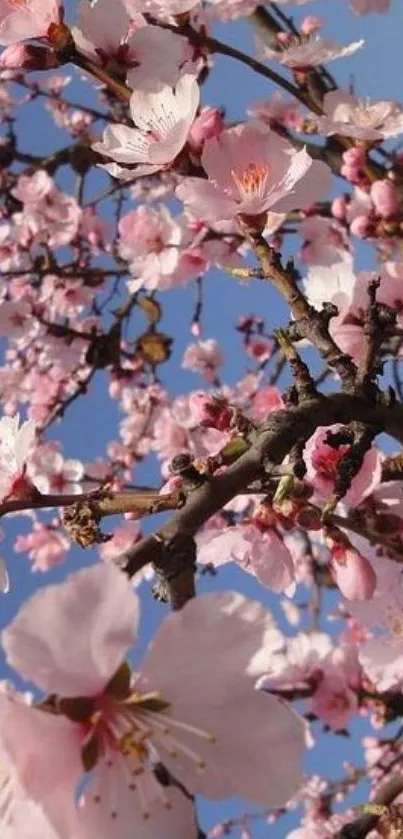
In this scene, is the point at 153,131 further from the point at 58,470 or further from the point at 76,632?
the point at 58,470

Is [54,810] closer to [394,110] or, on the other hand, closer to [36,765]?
[36,765]

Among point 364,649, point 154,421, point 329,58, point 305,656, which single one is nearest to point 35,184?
point 154,421

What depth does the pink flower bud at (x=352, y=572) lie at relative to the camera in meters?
1.48

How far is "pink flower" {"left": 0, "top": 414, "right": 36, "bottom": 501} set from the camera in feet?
4.71

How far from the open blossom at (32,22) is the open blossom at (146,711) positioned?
133 centimetres

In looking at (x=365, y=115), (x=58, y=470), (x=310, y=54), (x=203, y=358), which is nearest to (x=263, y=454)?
(x=365, y=115)

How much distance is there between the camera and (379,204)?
2645mm

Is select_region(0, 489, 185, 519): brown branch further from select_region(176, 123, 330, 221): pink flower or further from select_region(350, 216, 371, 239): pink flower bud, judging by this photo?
select_region(350, 216, 371, 239): pink flower bud

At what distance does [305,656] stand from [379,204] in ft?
5.01

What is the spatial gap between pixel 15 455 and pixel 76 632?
608mm

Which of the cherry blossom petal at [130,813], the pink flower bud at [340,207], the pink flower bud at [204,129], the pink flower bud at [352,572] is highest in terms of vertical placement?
the pink flower bud at [204,129]

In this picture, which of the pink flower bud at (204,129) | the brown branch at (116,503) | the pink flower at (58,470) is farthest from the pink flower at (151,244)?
the brown branch at (116,503)

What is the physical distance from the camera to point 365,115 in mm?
2516

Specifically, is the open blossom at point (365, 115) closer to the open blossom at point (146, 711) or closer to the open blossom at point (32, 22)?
the open blossom at point (32, 22)
